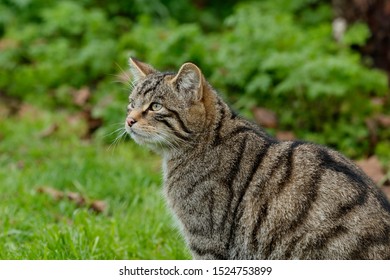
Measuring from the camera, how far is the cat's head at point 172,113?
15.0 ft

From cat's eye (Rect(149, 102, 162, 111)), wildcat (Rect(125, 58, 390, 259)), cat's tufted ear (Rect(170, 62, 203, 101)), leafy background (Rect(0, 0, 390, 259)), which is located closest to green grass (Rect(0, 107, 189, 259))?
leafy background (Rect(0, 0, 390, 259))

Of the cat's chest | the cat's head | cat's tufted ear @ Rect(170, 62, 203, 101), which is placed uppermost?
cat's tufted ear @ Rect(170, 62, 203, 101)

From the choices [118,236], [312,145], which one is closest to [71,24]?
[118,236]

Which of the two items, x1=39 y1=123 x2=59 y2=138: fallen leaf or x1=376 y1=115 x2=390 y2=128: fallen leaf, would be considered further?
x1=39 y1=123 x2=59 y2=138: fallen leaf

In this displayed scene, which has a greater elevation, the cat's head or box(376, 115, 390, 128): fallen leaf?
the cat's head

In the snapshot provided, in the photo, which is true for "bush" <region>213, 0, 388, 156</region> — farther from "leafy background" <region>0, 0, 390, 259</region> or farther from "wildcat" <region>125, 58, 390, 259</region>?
"wildcat" <region>125, 58, 390, 259</region>

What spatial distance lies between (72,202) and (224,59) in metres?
2.75

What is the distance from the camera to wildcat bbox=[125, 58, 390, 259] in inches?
163

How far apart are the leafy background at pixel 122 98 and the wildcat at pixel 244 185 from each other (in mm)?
701

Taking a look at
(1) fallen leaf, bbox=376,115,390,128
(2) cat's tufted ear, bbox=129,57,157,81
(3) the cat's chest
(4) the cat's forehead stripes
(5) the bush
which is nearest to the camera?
(3) the cat's chest

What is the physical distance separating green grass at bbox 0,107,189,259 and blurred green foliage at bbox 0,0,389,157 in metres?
0.59

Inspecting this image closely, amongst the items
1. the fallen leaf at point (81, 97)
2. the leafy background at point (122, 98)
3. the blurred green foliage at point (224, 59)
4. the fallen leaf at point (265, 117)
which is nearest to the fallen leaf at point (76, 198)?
the leafy background at point (122, 98)

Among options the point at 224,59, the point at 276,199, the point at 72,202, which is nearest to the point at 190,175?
the point at 276,199

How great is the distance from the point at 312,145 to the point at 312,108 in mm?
3490
